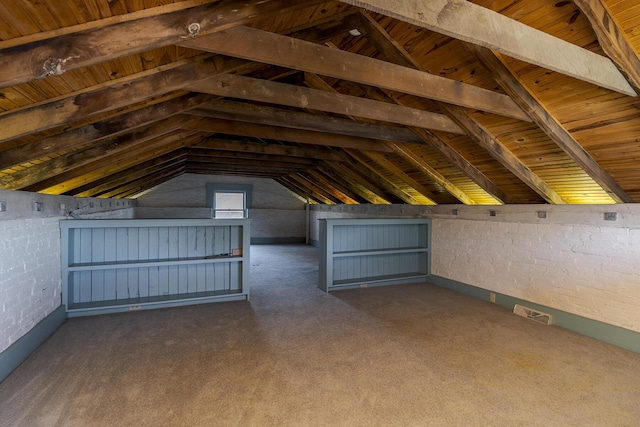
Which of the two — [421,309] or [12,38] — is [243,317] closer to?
[421,309]

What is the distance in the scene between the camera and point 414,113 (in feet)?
9.91

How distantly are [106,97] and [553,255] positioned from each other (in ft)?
14.8

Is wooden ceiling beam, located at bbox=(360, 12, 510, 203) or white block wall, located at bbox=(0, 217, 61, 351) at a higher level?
wooden ceiling beam, located at bbox=(360, 12, 510, 203)

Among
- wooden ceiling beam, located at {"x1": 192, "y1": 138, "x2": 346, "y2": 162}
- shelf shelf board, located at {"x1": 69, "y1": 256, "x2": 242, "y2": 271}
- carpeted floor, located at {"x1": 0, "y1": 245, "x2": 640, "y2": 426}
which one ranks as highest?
wooden ceiling beam, located at {"x1": 192, "y1": 138, "x2": 346, "y2": 162}

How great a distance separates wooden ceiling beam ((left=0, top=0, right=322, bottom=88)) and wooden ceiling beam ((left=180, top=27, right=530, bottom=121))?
11 centimetres

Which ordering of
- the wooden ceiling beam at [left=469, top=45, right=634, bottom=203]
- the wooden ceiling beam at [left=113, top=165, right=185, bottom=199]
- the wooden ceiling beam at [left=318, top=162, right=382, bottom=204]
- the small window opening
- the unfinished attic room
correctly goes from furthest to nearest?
1. the small window opening
2. the wooden ceiling beam at [left=113, top=165, right=185, bottom=199]
3. the wooden ceiling beam at [left=318, top=162, right=382, bottom=204]
4. the wooden ceiling beam at [left=469, top=45, right=634, bottom=203]
5. the unfinished attic room

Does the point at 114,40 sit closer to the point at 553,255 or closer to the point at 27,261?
the point at 27,261

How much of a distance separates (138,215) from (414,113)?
887 centimetres

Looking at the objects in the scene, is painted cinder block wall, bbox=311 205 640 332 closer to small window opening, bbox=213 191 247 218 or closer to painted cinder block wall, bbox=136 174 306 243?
painted cinder block wall, bbox=136 174 306 243

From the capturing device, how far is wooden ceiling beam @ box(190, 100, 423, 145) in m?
3.08

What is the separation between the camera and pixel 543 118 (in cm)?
244

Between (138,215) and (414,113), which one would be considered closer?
(414,113)

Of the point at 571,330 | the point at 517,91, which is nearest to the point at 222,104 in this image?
the point at 517,91

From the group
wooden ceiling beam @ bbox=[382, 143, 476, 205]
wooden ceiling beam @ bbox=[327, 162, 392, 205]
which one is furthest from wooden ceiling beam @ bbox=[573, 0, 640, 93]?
wooden ceiling beam @ bbox=[327, 162, 392, 205]
